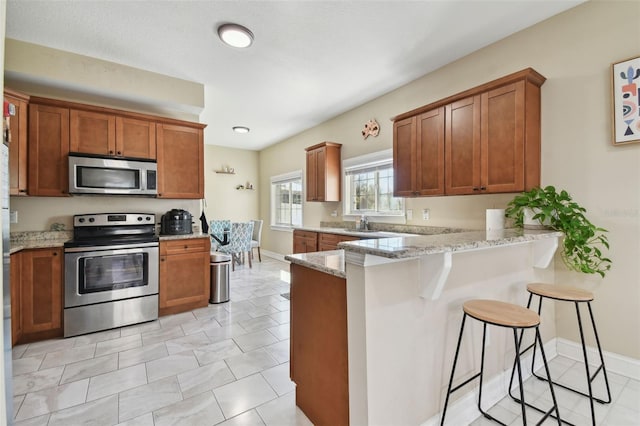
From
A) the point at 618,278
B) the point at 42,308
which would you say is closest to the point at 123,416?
the point at 42,308

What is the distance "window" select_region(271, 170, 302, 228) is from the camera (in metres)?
6.27

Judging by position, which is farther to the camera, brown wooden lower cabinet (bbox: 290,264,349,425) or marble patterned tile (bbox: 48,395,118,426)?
marble patterned tile (bbox: 48,395,118,426)

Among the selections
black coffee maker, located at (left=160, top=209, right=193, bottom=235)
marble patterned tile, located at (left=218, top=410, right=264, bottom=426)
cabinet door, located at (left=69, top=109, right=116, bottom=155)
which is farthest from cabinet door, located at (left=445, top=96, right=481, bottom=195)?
cabinet door, located at (left=69, top=109, right=116, bottom=155)

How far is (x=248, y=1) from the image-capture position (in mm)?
2242

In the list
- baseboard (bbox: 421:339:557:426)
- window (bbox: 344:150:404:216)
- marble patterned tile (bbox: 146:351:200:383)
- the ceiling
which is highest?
the ceiling

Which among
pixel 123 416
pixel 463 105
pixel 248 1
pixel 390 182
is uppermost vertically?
pixel 248 1

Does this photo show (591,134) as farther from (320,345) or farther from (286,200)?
(286,200)

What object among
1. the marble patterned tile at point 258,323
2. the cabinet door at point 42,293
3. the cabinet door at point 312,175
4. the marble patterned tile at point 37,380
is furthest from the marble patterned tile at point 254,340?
the cabinet door at point 312,175

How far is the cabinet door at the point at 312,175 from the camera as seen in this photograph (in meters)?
4.97

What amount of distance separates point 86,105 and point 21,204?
4.09 ft

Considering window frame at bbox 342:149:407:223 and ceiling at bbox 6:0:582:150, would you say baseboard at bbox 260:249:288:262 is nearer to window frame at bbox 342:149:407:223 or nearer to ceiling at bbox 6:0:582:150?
window frame at bbox 342:149:407:223

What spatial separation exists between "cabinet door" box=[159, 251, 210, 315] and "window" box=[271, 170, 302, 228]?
2928 mm

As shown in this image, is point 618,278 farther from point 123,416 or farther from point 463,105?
point 123,416

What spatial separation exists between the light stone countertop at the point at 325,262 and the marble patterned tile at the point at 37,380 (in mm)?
2031
